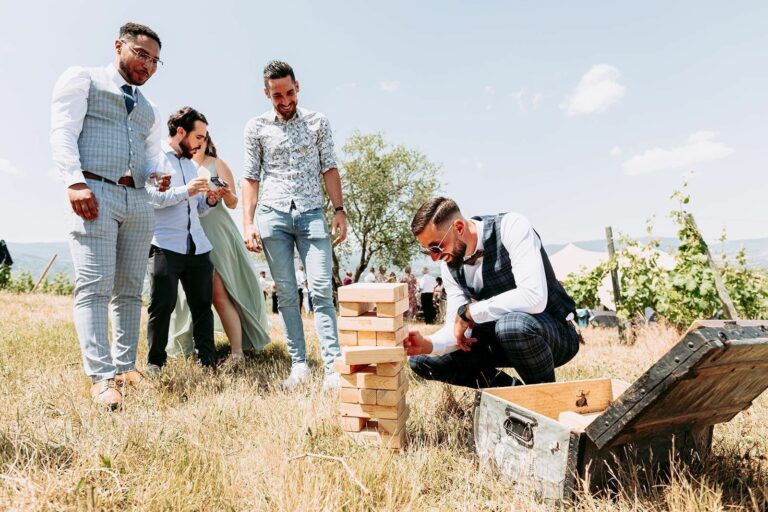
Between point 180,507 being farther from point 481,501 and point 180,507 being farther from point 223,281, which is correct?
point 223,281

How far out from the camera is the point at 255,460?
6.77 ft

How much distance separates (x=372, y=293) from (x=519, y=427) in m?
0.85

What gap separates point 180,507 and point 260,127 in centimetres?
275

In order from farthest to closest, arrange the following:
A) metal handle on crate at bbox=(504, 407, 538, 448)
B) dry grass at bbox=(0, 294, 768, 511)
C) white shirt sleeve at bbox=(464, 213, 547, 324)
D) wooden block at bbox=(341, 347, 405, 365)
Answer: white shirt sleeve at bbox=(464, 213, 547, 324) < wooden block at bbox=(341, 347, 405, 365) < metal handle on crate at bbox=(504, 407, 538, 448) < dry grass at bbox=(0, 294, 768, 511)

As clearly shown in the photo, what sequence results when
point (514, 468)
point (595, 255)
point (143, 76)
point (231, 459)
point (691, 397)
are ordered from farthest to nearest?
point (595, 255), point (143, 76), point (231, 459), point (514, 468), point (691, 397)

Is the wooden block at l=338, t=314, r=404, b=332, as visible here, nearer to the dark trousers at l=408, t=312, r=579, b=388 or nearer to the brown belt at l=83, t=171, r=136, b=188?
the dark trousers at l=408, t=312, r=579, b=388

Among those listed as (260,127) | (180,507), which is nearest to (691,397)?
(180,507)

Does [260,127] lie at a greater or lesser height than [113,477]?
greater

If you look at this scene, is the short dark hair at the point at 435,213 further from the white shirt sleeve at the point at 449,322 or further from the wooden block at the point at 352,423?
the wooden block at the point at 352,423

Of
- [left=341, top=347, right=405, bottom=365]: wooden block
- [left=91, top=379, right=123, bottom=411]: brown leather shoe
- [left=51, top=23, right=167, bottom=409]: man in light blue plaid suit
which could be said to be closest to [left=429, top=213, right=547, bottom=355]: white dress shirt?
[left=341, top=347, right=405, bottom=365]: wooden block

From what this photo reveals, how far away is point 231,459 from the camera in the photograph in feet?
6.89

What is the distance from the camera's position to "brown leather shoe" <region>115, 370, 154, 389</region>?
2986 millimetres

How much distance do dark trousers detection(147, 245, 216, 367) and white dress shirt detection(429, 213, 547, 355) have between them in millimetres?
2142

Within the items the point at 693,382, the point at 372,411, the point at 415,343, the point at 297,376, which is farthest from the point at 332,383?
the point at 693,382
